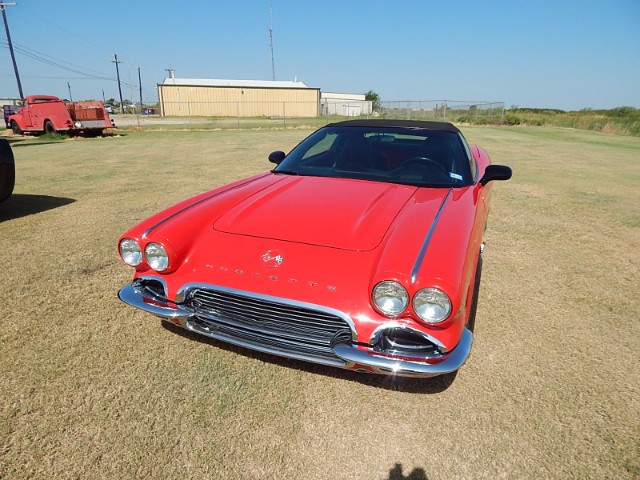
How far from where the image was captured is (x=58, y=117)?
53.3 ft

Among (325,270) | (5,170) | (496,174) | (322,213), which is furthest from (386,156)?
(5,170)

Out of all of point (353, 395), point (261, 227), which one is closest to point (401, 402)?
point (353, 395)

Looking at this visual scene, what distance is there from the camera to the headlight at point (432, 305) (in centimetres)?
167

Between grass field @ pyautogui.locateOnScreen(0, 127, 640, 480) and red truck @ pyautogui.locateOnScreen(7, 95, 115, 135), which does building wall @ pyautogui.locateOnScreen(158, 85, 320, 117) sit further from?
grass field @ pyautogui.locateOnScreen(0, 127, 640, 480)

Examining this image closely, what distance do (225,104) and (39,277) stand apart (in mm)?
43849

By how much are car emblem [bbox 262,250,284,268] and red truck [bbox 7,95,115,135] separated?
18108 mm

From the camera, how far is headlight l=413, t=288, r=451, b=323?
1.67 metres

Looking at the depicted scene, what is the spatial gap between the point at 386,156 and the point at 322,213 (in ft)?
3.87

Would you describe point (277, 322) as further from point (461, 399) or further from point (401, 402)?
point (461, 399)

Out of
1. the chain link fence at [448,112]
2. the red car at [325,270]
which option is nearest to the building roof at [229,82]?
the chain link fence at [448,112]

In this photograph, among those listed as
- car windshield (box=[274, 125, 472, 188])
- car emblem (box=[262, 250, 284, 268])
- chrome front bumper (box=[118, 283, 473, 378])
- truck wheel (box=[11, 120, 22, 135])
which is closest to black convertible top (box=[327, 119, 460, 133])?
car windshield (box=[274, 125, 472, 188])

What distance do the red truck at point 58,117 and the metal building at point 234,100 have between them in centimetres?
2516

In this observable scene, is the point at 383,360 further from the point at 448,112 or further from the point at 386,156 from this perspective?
the point at 448,112

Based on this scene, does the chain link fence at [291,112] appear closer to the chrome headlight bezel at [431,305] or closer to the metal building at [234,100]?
the metal building at [234,100]
